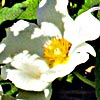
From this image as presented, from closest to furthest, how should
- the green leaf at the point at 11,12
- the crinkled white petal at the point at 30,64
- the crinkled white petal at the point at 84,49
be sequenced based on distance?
1. the crinkled white petal at the point at 84,49
2. the crinkled white petal at the point at 30,64
3. the green leaf at the point at 11,12

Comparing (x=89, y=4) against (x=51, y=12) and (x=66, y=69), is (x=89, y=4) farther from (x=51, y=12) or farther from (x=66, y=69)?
(x=66, y=69)

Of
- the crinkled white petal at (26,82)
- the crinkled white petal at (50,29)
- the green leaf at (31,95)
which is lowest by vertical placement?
the green leaf at (31,95)

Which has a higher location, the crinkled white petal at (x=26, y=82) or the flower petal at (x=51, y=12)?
the flower petal at (x=51, y=12)

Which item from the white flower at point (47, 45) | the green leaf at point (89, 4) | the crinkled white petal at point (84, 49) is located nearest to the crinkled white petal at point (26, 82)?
the white flower at point (47, 45)

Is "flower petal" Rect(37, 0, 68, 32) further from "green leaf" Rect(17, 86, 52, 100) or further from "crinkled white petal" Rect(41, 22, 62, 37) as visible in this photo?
"green leaf" Rect(17, 86, 52, 100)

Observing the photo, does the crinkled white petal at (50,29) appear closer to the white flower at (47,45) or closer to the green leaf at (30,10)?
the white flower at (47,45)

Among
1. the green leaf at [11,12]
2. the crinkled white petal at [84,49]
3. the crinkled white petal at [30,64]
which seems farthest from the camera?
the green leaf at [11,12]

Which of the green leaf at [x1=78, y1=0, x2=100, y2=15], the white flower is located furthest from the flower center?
the green leaf at [x1=78, y1=0, x2=100, y2=15]

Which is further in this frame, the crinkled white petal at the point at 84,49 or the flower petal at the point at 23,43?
the flower petal at the point at 23,43
